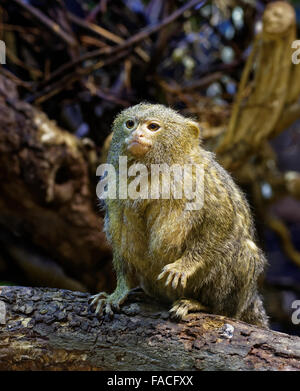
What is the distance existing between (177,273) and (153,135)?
84 cm

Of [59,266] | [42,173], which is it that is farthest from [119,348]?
[59,266]

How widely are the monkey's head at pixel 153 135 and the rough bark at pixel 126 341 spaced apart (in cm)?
98

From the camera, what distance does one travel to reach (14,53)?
5.36m

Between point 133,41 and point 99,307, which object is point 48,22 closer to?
point 133,41

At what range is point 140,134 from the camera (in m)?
2.74

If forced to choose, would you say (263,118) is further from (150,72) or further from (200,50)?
(200,50)

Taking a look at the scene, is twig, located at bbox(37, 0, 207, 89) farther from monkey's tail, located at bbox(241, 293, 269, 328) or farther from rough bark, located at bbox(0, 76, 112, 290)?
monkey's tail, located at bbox(241, 293, 269, 328)

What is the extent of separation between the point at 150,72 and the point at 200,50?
48.2 inches

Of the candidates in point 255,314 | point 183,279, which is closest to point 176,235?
point 183,279

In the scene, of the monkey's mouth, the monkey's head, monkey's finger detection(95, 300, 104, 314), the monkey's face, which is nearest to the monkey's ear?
the monkey's head

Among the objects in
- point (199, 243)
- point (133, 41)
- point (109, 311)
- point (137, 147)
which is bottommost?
point (109, 311)

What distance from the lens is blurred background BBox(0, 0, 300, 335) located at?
470 cm

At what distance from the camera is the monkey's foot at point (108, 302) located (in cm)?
273

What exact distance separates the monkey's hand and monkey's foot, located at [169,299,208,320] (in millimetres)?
138
